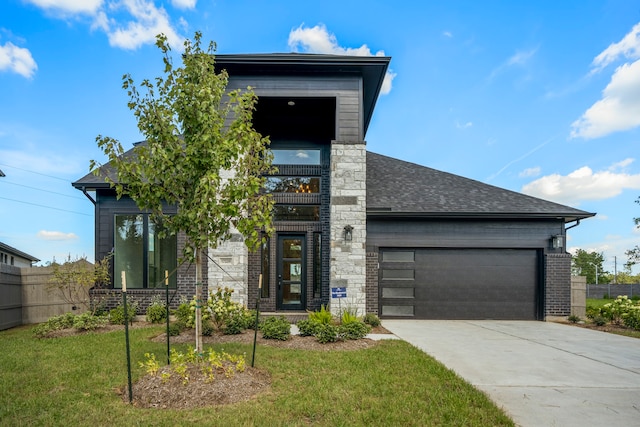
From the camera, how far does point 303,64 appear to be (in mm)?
A: 8641

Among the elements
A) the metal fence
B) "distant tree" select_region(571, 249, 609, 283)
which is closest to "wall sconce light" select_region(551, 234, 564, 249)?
the metal fence

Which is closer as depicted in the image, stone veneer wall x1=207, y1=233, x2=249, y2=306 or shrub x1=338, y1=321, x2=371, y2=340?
shrub x1=338, y1=321, x2=371, y2=340

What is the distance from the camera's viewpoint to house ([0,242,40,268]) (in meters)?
19.8

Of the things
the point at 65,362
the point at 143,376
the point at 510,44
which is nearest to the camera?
the point at 143,376

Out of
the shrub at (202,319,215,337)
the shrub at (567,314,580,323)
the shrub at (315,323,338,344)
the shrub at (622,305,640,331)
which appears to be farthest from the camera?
the shrub at (567,314,580,323)

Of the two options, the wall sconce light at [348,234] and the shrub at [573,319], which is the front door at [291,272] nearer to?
the wall sconce light at [348,234]

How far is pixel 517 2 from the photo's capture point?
8867mm

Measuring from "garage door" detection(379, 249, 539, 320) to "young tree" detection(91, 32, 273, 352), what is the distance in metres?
6.16

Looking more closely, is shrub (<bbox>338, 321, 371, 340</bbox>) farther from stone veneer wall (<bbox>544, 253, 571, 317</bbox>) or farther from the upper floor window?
stone veneer wall (<bbox>544, 253, 571, 317</bbox>)

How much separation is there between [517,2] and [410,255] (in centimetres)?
689

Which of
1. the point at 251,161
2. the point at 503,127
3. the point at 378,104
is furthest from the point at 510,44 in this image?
the point at 251,161

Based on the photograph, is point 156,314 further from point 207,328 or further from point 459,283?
point 459,283

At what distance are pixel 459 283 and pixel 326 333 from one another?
5107 mm

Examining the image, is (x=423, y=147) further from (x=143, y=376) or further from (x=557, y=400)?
(x=143, y=376)
